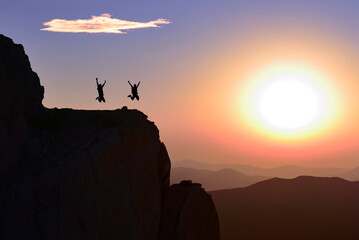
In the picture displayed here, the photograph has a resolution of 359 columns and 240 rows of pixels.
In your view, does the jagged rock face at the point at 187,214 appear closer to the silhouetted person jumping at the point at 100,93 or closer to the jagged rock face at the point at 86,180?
the jagged rock face at the point at 86,180

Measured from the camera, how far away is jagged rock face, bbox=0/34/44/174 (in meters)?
45.9

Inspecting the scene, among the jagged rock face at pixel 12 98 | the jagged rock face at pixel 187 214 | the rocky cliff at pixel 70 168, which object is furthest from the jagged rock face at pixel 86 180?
the jagged rock face at pixel 187 214

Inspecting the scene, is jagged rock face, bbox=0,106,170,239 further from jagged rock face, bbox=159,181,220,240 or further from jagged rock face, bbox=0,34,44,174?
jagged rock face, bbox=159,181,220,240

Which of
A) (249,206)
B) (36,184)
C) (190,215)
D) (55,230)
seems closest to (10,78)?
(36,184)

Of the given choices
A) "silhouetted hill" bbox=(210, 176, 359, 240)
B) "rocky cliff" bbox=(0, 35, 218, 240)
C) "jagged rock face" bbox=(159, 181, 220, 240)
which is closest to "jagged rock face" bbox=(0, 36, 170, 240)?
"rocky cliff" bbox=(0, 35, 218, 240)

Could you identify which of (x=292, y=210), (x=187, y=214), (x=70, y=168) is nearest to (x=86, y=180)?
(x=70, y=168)

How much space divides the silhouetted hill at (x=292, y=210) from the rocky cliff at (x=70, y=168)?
85.5 meters

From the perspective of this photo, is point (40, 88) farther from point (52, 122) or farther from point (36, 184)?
point (36, 184)

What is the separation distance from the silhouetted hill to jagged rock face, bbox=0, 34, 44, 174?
95.2 meters

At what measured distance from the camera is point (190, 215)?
197 feet

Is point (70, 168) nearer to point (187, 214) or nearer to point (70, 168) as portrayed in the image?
point (70, 168)

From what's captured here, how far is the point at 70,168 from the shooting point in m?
44.7

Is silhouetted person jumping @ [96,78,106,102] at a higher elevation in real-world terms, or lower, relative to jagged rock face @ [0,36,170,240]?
higher

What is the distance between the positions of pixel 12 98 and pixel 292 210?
118 m
